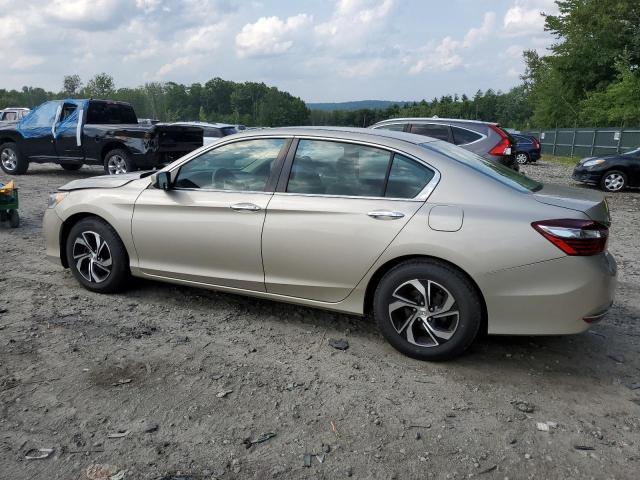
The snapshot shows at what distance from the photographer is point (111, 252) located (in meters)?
4.72

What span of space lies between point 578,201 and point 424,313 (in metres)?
1.24

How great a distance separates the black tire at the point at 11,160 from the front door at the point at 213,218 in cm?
1108

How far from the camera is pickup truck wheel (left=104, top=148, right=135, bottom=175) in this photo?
40.0 feet

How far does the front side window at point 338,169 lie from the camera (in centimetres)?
386

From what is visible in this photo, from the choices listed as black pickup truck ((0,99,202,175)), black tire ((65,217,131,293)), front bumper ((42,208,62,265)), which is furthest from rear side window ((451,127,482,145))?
front bumper ((42,208,62,265))

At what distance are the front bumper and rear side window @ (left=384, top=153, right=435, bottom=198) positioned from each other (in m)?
3.11

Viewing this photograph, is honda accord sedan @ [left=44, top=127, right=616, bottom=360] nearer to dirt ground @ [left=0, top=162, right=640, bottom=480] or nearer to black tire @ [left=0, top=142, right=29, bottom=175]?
dirt ground @ [left=0, top=162, right=640, bottom=480]

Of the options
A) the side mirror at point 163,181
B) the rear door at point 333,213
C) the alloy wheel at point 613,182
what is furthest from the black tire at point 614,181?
the side mirror at point 163,181

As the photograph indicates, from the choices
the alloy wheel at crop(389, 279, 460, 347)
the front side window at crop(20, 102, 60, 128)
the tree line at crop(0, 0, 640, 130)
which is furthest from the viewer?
the tree line at crop(0, 0, 640, 130)

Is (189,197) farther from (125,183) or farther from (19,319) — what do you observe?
(19,319)

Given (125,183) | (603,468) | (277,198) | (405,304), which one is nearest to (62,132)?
(125,183)

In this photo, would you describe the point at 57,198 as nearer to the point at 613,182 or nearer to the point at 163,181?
the point at 163,181

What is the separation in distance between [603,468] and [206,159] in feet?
11.3

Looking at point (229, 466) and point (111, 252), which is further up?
point (111, 252)
